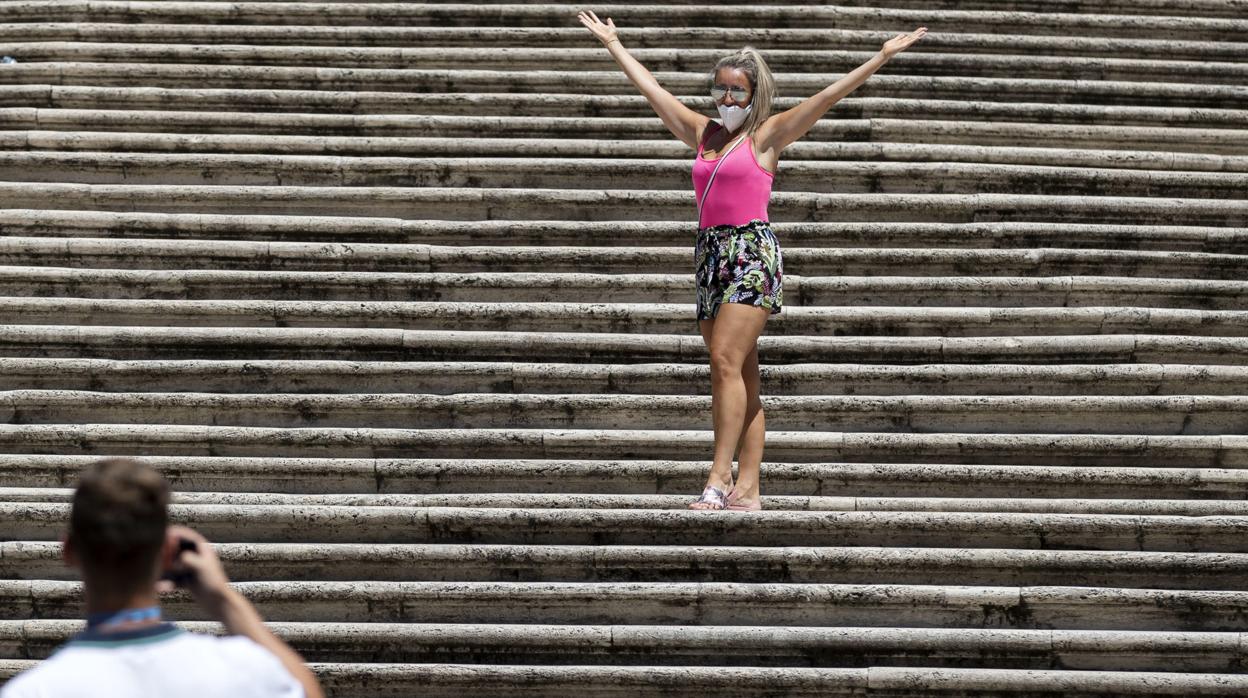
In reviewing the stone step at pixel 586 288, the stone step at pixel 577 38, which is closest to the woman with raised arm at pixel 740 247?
the stone step at pixel 586 288

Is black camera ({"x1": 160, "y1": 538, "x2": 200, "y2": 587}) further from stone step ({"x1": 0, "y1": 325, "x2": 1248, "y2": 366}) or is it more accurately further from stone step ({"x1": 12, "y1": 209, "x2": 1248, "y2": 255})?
stone step ({"x1": 12, "y1": 209, "x2": 1248, "y2": 255})

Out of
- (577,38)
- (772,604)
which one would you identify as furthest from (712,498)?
(577,38)

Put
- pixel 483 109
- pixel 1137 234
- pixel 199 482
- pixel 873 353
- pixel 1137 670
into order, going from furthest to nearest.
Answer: pixel 483 109
pixel 1137 234
pixel 873 353
pixel 199 482
pixel 1137 670

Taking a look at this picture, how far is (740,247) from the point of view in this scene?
602 cm

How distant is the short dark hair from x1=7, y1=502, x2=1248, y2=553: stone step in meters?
3.58

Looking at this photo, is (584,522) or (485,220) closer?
(584,522)

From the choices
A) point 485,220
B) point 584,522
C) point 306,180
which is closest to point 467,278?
point 485,220

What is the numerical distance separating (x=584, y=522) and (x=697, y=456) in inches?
28.8

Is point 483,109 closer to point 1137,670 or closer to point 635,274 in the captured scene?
point 635,274

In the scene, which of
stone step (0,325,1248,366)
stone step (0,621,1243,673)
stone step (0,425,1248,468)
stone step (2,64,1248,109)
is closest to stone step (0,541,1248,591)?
stone step (0,621,1243,673)

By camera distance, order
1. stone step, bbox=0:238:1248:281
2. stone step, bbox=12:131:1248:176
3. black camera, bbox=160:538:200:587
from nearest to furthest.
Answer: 1. black camera, bbox=160:538:200:587
2. stone step, bbox=0:238:1248:281
3. stone step, bbox=12:131:1248:176

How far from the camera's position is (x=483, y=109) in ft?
27.9

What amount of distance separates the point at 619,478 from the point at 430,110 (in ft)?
9.57

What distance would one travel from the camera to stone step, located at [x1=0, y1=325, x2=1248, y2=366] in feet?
23.2
